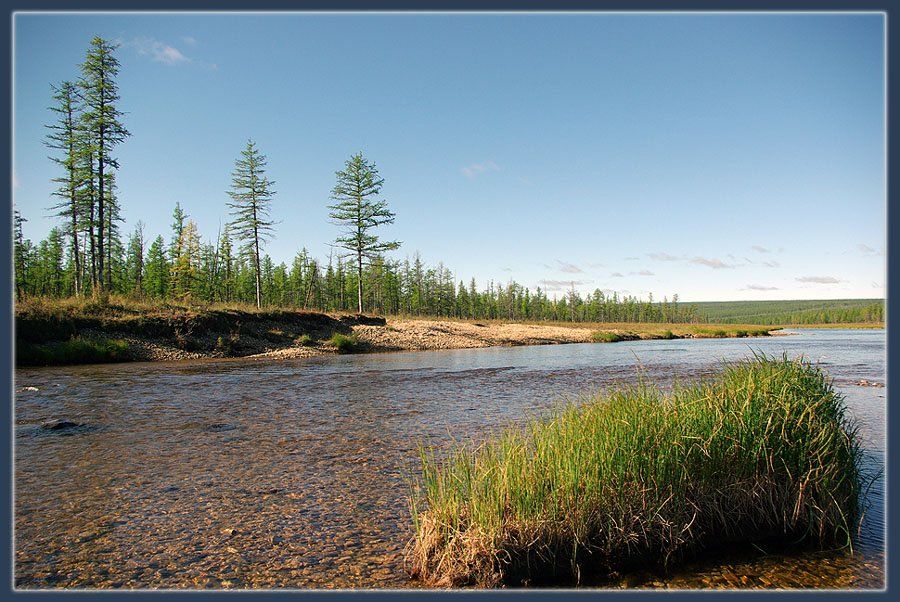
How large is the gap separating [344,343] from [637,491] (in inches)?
1252

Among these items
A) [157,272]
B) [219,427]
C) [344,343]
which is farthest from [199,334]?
[157,272]

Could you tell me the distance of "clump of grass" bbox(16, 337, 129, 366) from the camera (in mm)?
22609

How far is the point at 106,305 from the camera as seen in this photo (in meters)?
28.8

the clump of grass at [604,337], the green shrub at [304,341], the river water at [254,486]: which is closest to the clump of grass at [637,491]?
the river water at [254,486]

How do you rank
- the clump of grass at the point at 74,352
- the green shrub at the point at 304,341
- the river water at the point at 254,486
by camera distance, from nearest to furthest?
1. the river water at the point at 254,486
2. the clump of grass at the point at 74,352
3. the green shrub at the point at 304,341

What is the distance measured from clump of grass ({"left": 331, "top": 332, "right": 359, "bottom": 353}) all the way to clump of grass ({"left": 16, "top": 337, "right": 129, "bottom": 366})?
1274 centimetres

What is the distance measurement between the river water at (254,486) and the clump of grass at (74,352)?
21.4 feet

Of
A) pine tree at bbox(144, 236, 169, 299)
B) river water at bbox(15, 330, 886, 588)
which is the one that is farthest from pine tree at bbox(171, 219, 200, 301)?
river water at bbox(15, 330, 886, 588)

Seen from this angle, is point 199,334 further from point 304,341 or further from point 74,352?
point 74,352

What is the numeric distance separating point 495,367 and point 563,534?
21180mm

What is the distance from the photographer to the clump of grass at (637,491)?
15.8ft

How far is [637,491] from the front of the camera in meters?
5.36

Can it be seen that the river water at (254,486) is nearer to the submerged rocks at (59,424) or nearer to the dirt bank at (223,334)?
the submerged rocks at (59,424)

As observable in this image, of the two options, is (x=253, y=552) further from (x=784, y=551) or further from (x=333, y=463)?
(x=784, y=551)
